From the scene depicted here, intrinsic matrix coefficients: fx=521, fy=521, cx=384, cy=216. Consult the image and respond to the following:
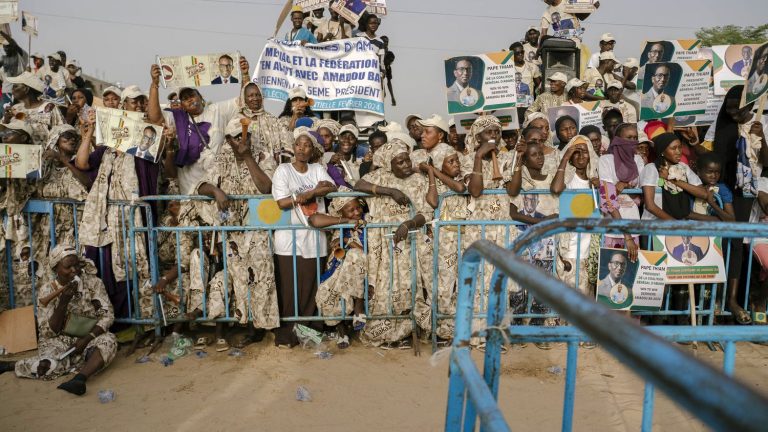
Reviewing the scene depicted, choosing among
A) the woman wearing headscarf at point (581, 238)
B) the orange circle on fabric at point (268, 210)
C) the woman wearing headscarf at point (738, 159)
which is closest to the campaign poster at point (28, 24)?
the orange circle on fabric at point (268, 210)

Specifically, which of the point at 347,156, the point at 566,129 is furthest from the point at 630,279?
the point at 347,156

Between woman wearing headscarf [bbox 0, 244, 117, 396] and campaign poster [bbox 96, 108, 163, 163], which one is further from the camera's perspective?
campaign poster [bbox 96, 108, 163, 163]

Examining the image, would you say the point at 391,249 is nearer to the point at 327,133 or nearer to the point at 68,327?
the point at 327,133

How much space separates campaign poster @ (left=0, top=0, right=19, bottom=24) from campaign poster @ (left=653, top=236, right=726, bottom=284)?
28.5ft

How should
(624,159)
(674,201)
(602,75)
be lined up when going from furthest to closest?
(602,75) < (624,159) < (674,201)

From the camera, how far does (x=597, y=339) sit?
818 mm

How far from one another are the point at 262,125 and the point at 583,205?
143 inches

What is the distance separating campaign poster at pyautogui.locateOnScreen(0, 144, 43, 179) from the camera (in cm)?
524

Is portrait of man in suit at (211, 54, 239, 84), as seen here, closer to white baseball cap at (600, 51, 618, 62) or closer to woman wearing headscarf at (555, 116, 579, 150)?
woman wearing headscarf at (555, 116, 579, 150)

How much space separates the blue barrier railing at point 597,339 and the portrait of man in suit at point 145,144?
446 centimetres

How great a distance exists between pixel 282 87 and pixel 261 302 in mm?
3565

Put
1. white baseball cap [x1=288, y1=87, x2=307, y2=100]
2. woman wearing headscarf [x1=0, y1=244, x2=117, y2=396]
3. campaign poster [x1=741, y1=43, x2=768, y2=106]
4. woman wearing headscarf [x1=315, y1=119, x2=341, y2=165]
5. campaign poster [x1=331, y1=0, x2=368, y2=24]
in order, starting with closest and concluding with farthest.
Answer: woman wearing headscarf [x1=0, y1=244, x2=117, y2=396], campaign poster [x1=741, y1=43, x2=768, y2=106], woman wearing headscarf [x1=315, y1=119, x2=341, y2=165], white baseball cap [x1=288, y1=87, x2=307, y2=100], campaign poster [x1=331, y1=0, x2=368, y2=24]

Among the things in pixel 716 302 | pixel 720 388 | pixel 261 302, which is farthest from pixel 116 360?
pixel 716 302

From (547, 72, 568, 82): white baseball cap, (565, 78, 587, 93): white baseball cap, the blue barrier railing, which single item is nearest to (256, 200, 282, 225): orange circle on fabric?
the blue barrier railing
